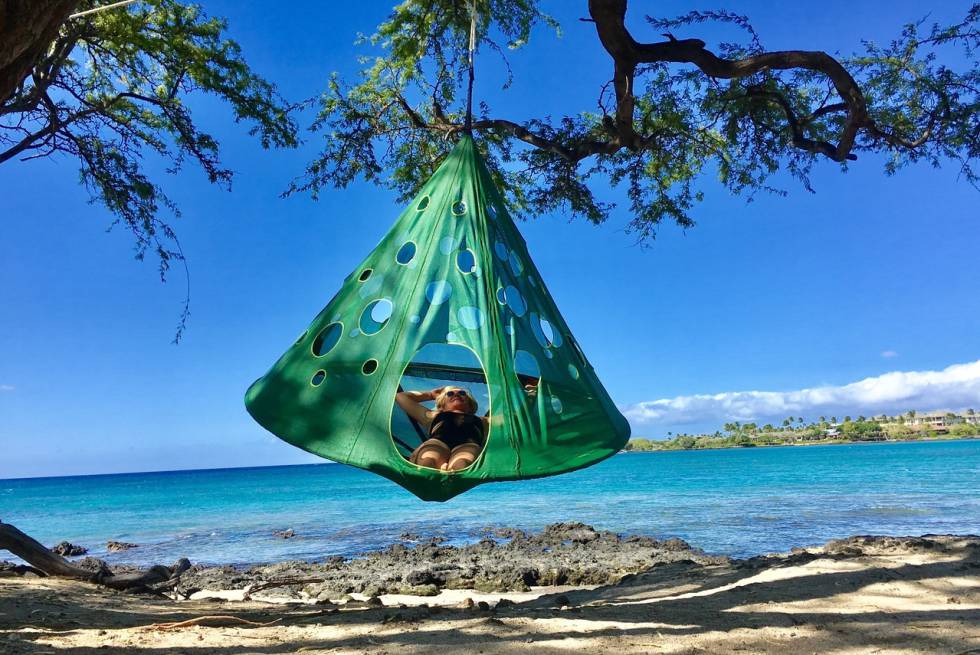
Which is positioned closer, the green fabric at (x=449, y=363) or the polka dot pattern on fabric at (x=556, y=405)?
the green fabric at (x=449, y=363)

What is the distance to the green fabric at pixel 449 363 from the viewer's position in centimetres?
261

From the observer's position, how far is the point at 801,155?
561cm

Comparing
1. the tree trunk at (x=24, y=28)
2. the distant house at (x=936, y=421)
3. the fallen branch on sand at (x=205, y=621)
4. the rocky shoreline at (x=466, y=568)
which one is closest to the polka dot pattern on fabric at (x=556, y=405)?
the fallen branch on sand at (x=205, y=621)

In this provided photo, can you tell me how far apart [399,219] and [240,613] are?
2.68 metres

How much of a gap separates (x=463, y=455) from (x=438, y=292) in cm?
81

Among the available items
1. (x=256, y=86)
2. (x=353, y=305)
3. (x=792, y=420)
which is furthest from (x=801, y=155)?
(x=792, y=420)

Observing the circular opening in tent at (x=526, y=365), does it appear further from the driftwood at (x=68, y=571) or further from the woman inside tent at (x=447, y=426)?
the driftwood at (x=68, y=571)

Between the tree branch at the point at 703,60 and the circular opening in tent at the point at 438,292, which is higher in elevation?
the tree branch at the point at 703,60

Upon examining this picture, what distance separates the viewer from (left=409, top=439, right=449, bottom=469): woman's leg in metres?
2.64

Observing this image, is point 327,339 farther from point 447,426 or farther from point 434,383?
point 447,426

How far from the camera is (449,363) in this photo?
295cm

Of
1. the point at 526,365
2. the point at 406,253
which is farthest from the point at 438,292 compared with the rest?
the point at 526,365

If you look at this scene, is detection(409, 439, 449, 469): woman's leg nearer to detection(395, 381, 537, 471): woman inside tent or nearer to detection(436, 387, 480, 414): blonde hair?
detection(395, 381, 537, 471): woman inside tent

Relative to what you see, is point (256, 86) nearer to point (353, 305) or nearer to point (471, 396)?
point (353, 305)
